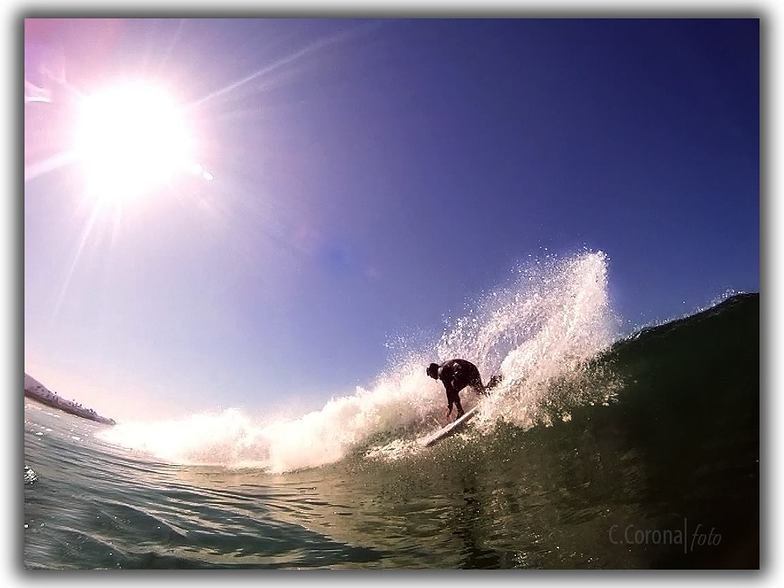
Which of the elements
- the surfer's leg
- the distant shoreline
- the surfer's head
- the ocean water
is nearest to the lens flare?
the distant shoreline

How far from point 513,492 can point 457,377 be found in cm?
70

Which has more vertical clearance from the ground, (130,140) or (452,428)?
(130,140)

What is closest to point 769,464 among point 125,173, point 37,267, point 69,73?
point 125,173

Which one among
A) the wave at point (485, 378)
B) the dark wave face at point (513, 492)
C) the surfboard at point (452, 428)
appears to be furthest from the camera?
the surfboard at point (452, 428)

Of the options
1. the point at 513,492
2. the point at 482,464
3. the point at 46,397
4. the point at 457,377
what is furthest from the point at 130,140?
the point at 513,492

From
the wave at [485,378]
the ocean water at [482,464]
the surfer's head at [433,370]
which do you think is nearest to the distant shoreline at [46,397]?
the ocean water at [482,464]

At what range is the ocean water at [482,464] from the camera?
248 centimetres

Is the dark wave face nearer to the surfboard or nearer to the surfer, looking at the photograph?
the surfboard

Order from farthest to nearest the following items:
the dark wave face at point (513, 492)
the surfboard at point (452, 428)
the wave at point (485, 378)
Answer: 1. the surfboard at point (452, 428)
2. the wave at point (485, 378)
3. the dark wave face at point (513, 492)

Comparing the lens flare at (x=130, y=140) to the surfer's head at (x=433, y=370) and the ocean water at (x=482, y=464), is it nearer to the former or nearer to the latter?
the ocean water at (x=482, y=464)

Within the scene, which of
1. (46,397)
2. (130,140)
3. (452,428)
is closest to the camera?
(46,397)

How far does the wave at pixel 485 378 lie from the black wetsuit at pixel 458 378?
48 mm

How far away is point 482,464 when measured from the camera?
→ 2748 millimetres

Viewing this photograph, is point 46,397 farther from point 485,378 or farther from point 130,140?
point 485,378
